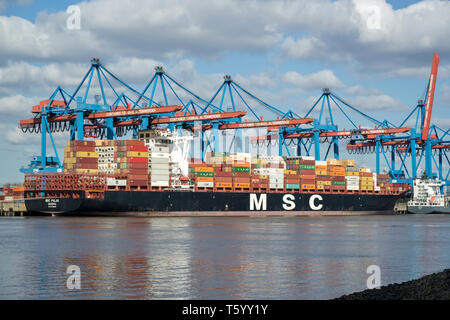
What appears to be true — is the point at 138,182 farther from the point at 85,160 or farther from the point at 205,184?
the point at 205,184

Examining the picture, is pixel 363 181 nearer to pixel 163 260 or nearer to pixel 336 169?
pixel 336 169

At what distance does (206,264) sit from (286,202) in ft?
210

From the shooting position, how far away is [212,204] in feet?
260

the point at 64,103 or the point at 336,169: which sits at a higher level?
the point at 64,103

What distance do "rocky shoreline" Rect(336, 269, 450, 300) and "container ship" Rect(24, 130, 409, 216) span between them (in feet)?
185

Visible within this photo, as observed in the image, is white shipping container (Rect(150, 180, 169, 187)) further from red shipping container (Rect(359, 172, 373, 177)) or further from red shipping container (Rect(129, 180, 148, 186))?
red shipping container (Rect(359, 172, 373, 177))

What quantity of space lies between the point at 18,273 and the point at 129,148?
5077 cm

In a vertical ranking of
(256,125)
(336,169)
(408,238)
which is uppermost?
(256,125)

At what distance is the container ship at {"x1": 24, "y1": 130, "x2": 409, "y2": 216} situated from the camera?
2771 inches

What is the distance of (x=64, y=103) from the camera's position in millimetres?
80188

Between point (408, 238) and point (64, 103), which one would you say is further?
point (64, 103)

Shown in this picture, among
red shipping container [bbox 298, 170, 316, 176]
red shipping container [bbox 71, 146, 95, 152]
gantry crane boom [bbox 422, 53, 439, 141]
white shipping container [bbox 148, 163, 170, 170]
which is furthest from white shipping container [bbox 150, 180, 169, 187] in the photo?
gantry crane boom [bbox 422, 53, 439, 141]

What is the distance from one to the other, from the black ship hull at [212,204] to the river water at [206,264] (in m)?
29.9
